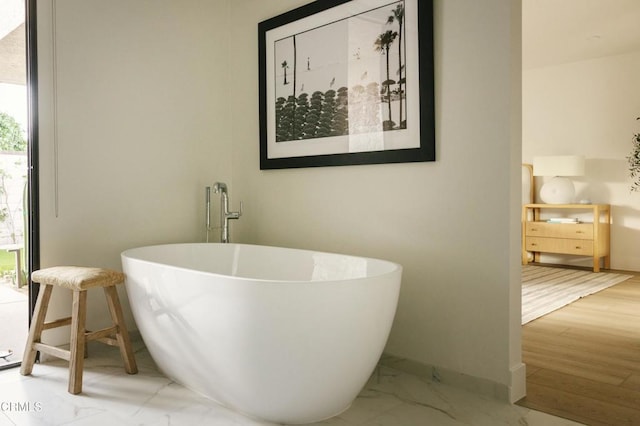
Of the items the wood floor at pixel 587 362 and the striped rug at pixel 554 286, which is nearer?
the wood floor at pixel 587 362

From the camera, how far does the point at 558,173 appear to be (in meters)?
5.87

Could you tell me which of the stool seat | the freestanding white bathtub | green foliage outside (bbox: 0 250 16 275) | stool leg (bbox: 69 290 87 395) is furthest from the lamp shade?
green foliage outside (bbox: 0 250 16 275)

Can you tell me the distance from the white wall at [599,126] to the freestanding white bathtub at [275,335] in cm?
475

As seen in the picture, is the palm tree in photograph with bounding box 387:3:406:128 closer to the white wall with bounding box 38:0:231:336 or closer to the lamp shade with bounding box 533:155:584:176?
the white wall with bounding box 38:0:231:336

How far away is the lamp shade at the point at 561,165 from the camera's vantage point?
19.0ft

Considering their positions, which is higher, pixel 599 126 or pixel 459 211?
pixel 599 126

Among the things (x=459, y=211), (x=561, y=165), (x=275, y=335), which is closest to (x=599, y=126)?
(x=561, y=165)

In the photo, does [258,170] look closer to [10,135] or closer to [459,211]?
[10,135]

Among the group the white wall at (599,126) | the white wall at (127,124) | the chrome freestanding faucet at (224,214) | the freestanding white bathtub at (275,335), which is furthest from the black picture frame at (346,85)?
the white wall at (599,126)

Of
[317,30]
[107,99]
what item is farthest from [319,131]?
[107,99]

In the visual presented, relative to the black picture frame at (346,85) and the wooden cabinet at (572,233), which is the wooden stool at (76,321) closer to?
the black picture frame at (346,85)

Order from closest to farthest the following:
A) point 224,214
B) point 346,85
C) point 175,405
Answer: point 175,405 < point 346,85 < point 224,214

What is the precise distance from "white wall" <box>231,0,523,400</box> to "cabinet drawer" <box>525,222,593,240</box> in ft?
13.1

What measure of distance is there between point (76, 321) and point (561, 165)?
17.3 feet
